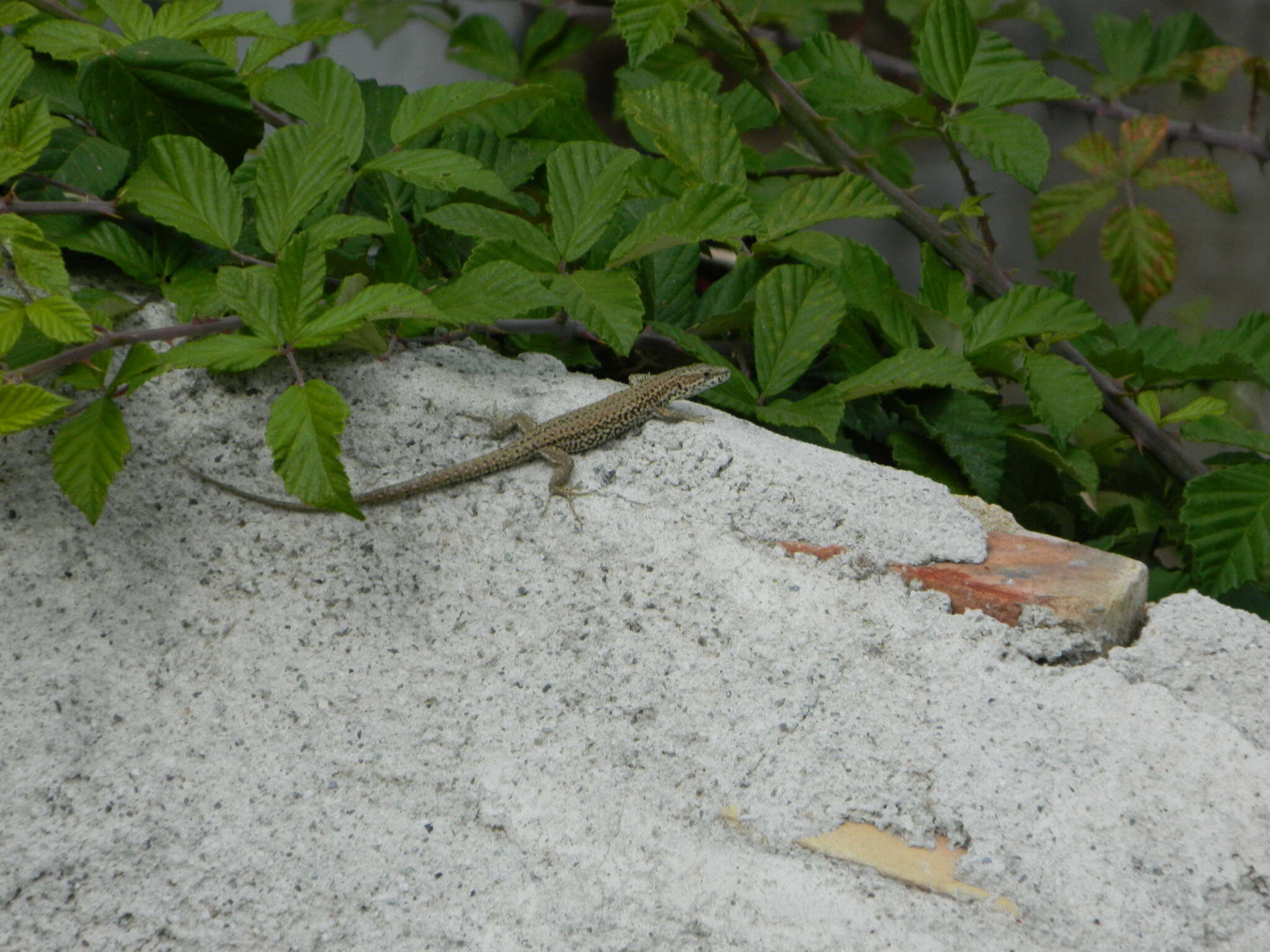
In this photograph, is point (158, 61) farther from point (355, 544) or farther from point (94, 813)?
point (94, 813)

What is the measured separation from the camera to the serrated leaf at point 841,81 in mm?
2201

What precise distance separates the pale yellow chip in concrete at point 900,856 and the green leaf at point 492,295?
3.21ft

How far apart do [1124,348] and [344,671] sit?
1.77 meters

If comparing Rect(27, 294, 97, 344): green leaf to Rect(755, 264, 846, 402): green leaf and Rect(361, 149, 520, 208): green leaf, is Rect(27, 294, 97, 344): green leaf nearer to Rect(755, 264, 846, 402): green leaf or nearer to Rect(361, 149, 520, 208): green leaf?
Rect(361, 149, 520, 208): green leaf

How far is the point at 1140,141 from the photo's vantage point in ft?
8.38

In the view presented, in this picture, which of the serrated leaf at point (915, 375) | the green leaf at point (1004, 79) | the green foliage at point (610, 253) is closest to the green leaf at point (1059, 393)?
the green foliage at point (610, 253)

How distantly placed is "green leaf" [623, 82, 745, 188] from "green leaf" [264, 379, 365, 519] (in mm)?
916

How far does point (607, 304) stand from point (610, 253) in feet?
1.03

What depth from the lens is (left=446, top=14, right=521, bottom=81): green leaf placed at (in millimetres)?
3002

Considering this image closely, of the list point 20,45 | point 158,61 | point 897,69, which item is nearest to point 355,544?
point 158,61

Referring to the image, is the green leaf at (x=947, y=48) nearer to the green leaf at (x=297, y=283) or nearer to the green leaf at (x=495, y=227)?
the green leaf at (x=495, y=227)

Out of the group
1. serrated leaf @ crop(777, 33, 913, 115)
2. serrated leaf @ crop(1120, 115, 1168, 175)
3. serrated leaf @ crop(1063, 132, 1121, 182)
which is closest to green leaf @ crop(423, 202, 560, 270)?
serrated leaf @ crop(777, 33, 913, 115)

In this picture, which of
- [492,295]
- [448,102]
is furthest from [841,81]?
[492,295]

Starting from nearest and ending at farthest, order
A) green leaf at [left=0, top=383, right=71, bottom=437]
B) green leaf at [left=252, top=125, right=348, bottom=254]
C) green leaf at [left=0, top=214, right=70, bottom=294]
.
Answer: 1. green leaf at [left=0, top=383, right=71, bottom=437]
2. green leaf at [left=0, top=214, right=70, bottom=294]
3. green leaf at [left=252, top=125, right=348, bottom=254]
